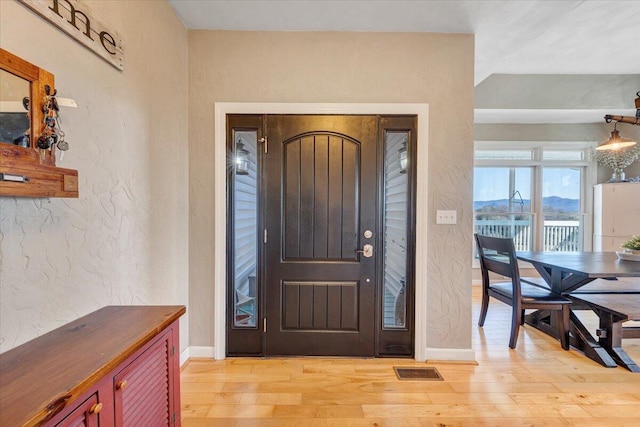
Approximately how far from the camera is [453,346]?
8.39 ft

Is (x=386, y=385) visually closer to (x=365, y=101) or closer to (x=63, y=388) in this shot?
(x=63, y=388)

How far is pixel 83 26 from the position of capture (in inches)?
57.0

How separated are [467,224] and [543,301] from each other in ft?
3.70

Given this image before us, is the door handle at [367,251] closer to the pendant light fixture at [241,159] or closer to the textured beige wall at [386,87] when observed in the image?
the textured beige wall at [386,87]

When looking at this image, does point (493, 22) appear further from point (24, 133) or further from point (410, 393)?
point (24, 133)

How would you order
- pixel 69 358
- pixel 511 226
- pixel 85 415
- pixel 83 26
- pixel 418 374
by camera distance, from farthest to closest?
pixel 511 226 < pixel 418 374 < pixel 83 26 < pixel 69 358 < pixel 85 415

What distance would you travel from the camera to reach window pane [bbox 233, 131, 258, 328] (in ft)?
8.46

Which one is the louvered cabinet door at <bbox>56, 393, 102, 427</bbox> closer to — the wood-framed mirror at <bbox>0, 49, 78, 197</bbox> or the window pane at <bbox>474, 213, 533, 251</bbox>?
the wood-framed mirror at <bbox>0, 49, 78, 197</bbox>

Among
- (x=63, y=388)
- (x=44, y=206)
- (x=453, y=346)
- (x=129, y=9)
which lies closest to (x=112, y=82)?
(x=129, y=9)

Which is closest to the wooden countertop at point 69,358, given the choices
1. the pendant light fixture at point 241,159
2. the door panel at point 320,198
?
the door panel at point 320,198

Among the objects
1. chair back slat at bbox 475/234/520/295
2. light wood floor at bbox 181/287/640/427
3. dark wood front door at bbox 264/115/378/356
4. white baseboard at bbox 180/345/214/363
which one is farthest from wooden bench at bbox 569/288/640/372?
white baseboard at bbox 180/345/214/363

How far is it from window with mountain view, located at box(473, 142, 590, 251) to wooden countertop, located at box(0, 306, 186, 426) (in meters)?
5.05

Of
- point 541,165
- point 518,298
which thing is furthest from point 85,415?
point 541,165

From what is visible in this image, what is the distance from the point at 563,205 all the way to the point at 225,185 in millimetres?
5469
